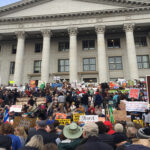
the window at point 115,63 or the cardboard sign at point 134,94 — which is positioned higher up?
the window at point 115,63

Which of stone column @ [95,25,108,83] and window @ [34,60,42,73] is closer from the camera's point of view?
stone column @ [95,25,108,83]

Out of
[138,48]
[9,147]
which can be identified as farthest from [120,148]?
[138,48]

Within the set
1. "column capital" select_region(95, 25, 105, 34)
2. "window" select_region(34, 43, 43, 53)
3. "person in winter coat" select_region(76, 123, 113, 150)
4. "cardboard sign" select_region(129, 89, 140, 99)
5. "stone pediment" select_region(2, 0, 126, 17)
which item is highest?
"stone pediment" select_region(2, 0, 126, 17)

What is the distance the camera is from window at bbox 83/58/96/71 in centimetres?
3123

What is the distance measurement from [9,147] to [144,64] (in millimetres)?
30650

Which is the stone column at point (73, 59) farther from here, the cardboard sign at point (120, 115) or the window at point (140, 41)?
the cardboard sign at point (120, 115)

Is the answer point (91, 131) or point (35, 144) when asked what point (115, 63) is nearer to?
point (91, 131)

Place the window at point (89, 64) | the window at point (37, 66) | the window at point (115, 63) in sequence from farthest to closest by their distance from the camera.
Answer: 1. the window at point (37, 66)
2. the window at point (89, 64)
3. the window at point (115, 63)

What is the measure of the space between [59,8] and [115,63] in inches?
607

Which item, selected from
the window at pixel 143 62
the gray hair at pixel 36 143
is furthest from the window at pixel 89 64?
the gray hair at pixel 36 143

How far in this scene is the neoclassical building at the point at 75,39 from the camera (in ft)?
88.4

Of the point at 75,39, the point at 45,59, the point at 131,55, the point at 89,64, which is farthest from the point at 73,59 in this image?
the point at 131,55

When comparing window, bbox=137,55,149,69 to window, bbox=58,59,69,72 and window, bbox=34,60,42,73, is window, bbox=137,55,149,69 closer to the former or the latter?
window, bbox=58,59,69,72

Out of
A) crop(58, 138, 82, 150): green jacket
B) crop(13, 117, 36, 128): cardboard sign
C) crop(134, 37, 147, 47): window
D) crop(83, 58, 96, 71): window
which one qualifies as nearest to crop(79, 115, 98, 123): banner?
crop(13, 117, 36, 128): cardboard sign
